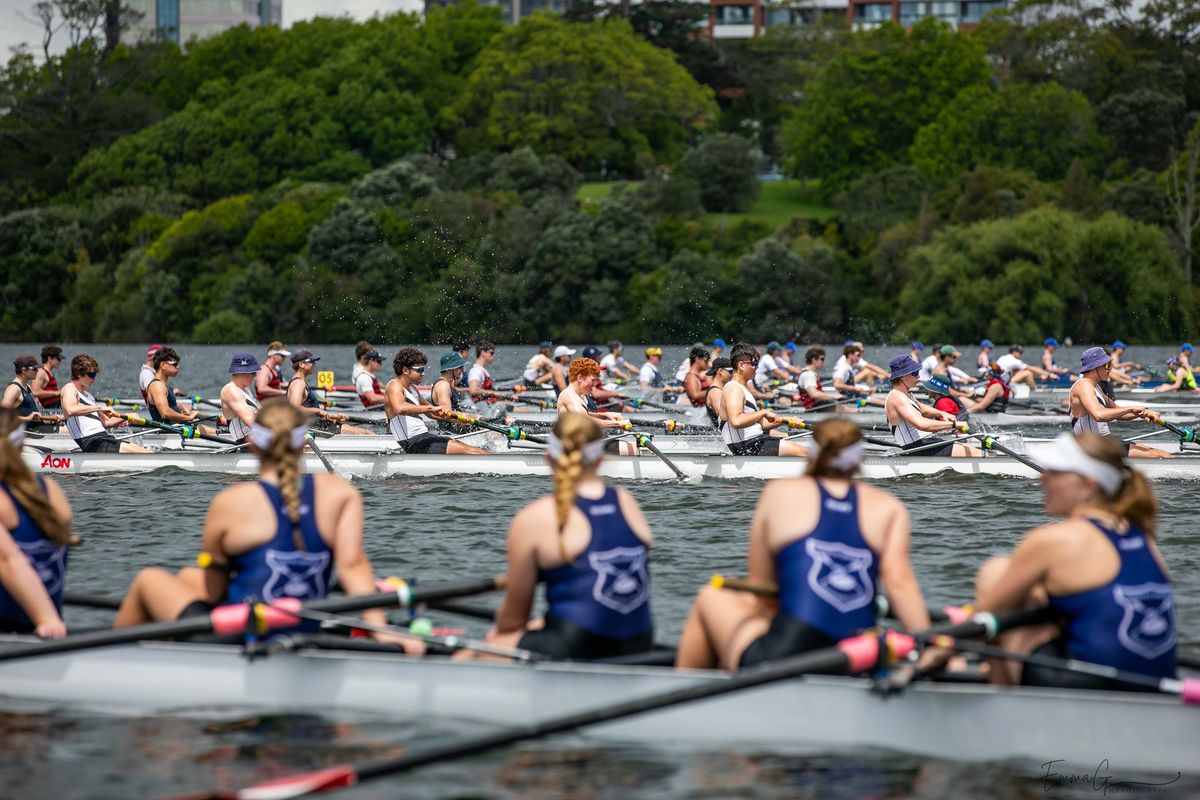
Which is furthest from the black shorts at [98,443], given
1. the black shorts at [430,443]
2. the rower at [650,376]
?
the rower at [650,376]

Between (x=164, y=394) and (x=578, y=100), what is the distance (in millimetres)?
86148

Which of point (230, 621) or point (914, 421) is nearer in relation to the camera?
point (230, 621)

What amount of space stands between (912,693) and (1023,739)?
0.53 meters

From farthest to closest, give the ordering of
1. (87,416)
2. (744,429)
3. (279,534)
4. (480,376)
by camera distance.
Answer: (480,376) < (87,416) < (744,429) < (279,534)

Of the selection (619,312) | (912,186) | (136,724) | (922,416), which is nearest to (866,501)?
(136,724)

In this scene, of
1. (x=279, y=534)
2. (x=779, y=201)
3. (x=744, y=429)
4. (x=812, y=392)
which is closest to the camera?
(x=279, y=534)

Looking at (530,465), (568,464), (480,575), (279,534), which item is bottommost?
(480,575)

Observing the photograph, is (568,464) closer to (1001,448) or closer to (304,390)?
(1001,448)

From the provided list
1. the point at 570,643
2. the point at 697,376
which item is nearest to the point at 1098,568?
the point at 570,643

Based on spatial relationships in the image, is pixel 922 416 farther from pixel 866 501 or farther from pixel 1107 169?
pixel 1107 169

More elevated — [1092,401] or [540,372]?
[1092,401]

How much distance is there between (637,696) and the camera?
7.27m

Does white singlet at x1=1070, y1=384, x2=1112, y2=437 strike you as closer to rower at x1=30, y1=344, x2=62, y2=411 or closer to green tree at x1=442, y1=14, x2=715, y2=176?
rower at x1=30, y1=344, x2=62, y2=411

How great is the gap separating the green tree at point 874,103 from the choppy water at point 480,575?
85795mm
